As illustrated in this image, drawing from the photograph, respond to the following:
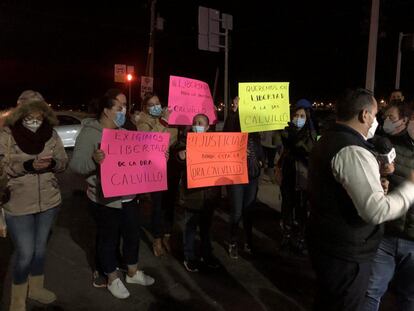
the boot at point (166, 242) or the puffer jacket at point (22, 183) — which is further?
the boot at point (166, 242)

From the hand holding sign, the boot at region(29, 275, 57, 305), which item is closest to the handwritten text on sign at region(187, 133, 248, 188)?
the hand holding sign

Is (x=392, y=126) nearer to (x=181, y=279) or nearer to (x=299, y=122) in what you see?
(x=299, y=122)

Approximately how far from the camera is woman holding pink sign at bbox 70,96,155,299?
154 inches

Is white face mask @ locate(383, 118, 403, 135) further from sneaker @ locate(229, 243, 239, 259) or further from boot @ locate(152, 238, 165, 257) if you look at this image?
boot @ locate(152, 238, 165, 257)

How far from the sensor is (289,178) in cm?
537

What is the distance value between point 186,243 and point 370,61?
22.0 ft

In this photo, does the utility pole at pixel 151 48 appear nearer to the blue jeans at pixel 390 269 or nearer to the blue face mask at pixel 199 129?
the blue face mask at pixel 199 129

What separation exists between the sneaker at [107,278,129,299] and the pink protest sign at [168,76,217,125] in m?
2.05

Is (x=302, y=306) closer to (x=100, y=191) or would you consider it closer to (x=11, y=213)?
(x=100, y=191)

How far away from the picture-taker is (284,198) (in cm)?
551

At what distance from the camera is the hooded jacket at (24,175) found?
3631mm

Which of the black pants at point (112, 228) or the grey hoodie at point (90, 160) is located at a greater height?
the grey hoodie at point (90, 160)

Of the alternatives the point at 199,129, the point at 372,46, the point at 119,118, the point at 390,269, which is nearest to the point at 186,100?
the point at 199,129

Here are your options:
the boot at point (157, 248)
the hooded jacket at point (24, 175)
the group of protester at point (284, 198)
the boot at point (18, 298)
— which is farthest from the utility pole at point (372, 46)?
the boot at point (18, 298)
